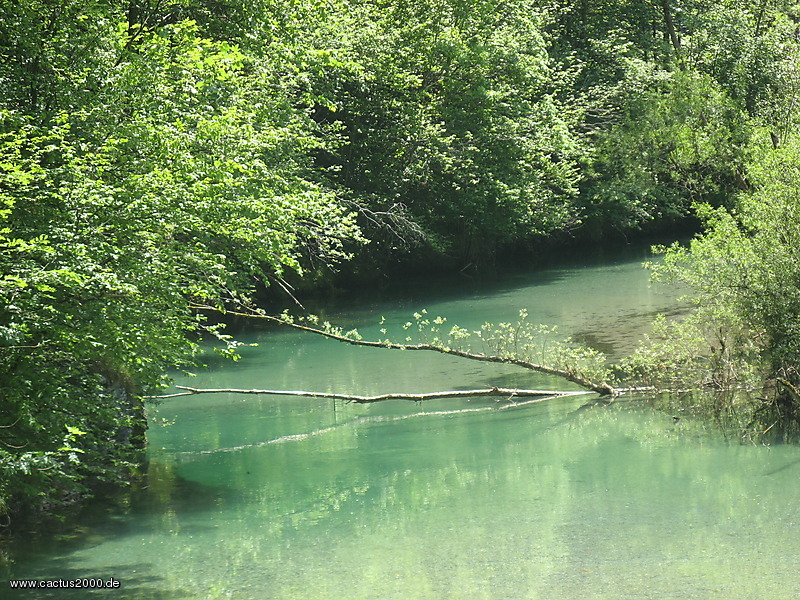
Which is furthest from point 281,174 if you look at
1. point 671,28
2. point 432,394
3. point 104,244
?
point 671,28

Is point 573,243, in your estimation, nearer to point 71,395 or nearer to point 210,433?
point 210,433

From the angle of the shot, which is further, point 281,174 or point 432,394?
point 281,174

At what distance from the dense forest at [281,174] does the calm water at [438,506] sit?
1100 mm

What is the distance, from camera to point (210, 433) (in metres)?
14.9

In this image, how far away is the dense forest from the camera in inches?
384

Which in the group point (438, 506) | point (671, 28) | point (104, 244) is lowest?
point (438, 506)

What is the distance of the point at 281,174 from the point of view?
60.9ft

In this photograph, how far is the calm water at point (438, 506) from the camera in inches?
340

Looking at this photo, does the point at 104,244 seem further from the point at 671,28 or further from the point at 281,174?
the point at 671,28

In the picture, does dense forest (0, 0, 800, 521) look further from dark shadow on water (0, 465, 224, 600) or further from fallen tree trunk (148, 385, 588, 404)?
fallen tree trunk (148, 385, 588, 404)

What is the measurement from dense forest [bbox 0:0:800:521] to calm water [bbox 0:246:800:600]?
1100 mm

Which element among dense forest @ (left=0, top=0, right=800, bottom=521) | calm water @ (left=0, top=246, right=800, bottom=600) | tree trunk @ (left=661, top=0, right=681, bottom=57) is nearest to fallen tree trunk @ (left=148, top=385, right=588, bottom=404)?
calm water @ (left=0, top=246, right=800, bottom=600)

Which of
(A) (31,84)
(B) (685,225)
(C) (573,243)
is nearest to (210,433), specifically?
(A) (31,84)

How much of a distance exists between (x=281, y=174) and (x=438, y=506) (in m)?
9.21
